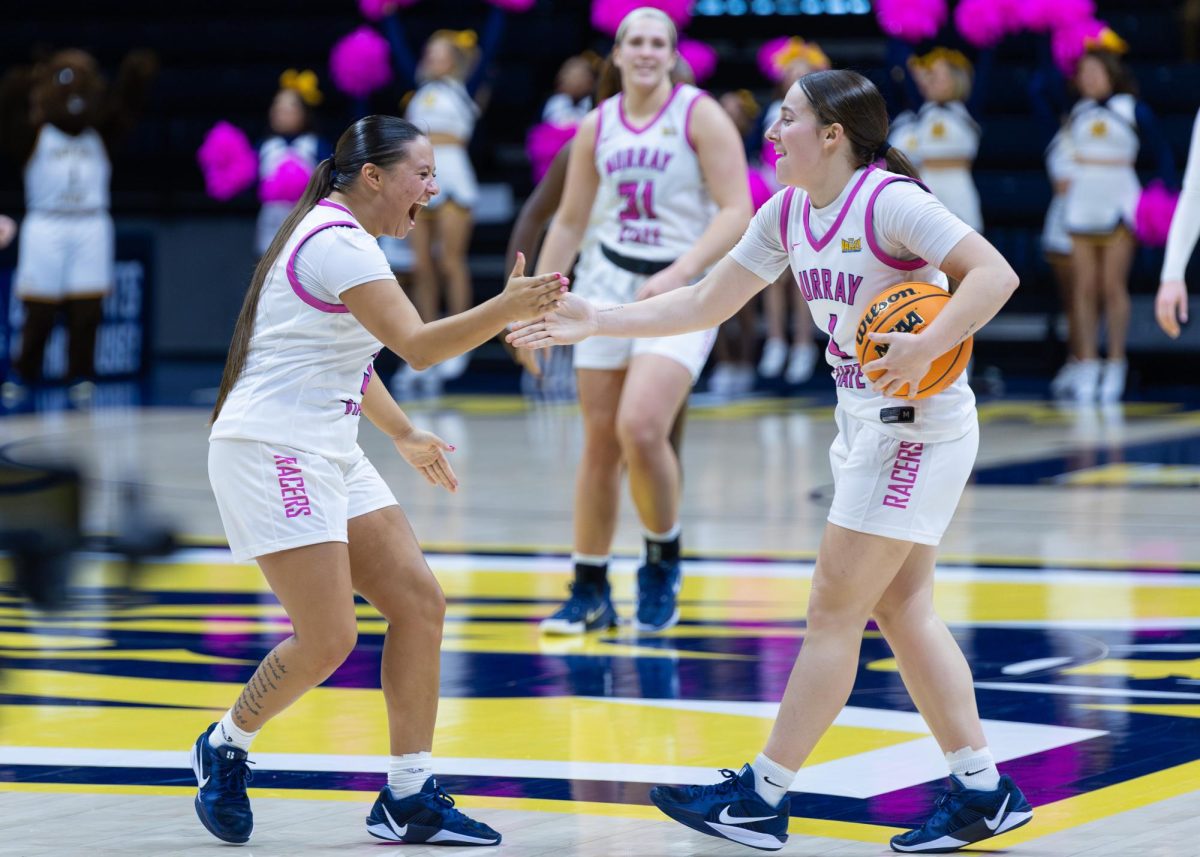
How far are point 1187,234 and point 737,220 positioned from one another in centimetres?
149

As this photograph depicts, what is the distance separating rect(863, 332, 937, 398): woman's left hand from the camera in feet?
13.3

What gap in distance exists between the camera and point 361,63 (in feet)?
58.2

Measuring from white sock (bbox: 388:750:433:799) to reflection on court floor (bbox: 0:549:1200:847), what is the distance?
307mm

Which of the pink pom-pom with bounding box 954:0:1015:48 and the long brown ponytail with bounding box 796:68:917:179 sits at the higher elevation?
the pink pom-pom with bounding box 954:0:1015:48

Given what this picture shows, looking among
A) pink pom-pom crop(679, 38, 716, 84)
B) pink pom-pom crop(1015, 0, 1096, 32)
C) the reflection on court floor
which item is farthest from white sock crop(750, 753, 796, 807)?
pink pom-pom crop(679, 38, 716, 84)

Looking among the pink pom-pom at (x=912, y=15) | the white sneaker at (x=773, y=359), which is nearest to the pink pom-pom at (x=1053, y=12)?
the pink pom-pom at (x=912, y=15)

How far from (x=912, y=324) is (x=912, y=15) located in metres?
12.4

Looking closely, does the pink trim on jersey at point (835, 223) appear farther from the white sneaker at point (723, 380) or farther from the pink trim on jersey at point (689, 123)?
the white sneaker at point (723, 380)

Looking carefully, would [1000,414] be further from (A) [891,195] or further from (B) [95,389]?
(A) [891,195]

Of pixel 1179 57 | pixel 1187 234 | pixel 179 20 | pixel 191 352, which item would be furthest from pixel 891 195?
pixel 179 20

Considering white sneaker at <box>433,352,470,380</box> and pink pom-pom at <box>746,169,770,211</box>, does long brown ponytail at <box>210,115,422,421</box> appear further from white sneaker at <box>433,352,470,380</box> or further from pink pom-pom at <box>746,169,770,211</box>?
white sneaker at <box>433,352,470,380</box>

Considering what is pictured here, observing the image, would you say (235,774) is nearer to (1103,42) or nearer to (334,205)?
(334,205)

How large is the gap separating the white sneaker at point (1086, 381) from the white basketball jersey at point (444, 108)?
5023mm

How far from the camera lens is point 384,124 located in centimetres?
450
